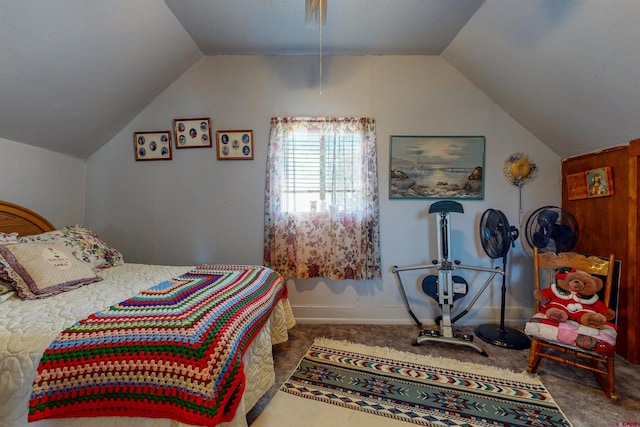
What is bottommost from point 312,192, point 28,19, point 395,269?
point 395,269

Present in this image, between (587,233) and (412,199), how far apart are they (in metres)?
1.61

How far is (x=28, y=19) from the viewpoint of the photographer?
149cm

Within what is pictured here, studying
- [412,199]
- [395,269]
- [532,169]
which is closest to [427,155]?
[412,199]

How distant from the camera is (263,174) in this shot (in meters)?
2.66

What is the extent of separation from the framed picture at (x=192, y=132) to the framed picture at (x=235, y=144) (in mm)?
136

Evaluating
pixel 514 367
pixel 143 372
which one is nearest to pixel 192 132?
pixel 143 372

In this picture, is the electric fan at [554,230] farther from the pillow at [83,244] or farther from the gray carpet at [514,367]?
the pillow at [83,244]

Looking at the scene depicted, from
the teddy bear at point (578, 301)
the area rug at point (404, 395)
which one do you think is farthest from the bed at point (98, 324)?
the teddy bear at point (578, 301)

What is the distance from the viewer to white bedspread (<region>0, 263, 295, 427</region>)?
0.97 m

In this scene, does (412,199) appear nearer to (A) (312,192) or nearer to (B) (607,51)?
(A) (312,192)

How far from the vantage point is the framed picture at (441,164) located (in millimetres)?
2609

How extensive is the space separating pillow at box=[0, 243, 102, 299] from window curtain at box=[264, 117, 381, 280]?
1434 mm

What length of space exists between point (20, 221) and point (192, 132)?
5.30ft

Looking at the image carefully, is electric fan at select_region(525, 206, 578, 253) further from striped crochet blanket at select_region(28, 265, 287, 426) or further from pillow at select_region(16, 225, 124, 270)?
pillow at select_region(16, 225, 124, 270)
